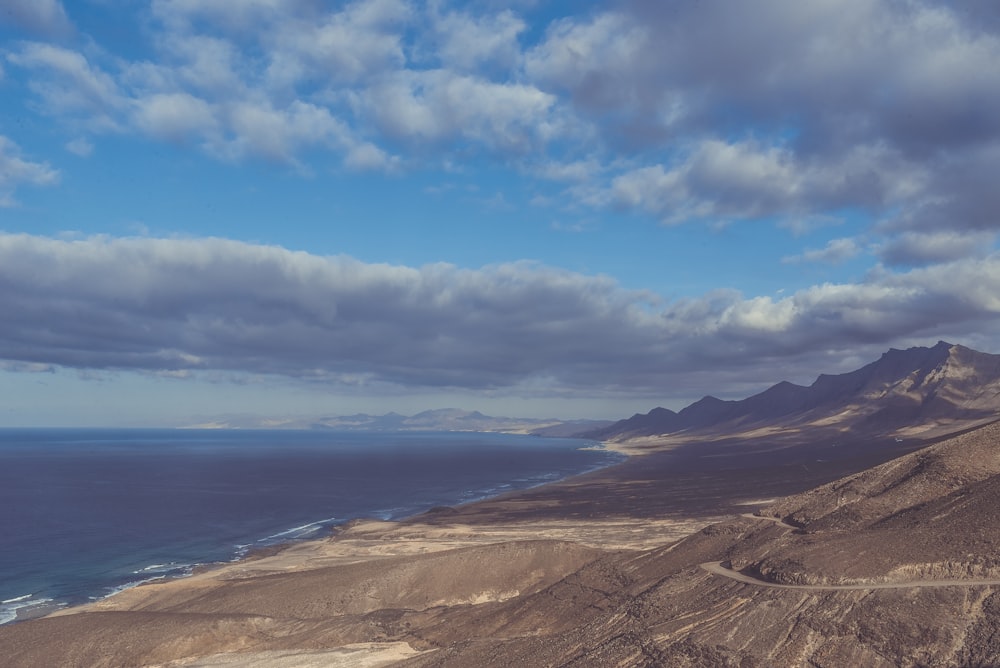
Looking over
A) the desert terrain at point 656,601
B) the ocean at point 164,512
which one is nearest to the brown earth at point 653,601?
the desert terrain at point 656,601

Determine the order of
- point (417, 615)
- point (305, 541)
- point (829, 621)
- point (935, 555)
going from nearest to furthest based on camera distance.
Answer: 1. point (829, 621)
2. point (935, 555)
3. point (417, 615)
4. point (305, 541)

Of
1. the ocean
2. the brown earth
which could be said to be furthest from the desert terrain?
the ocean

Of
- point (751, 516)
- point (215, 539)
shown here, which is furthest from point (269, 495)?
point (751, 516)

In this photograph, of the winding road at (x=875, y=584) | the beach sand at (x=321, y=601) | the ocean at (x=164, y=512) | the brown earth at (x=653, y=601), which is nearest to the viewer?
the brown earth at (x=653, y=601)

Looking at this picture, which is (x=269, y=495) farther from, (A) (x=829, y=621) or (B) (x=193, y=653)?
(A) (x=829, y=621)

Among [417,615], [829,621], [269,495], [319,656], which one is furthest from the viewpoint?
[269,495]

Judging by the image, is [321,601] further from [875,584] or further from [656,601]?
[875,584]

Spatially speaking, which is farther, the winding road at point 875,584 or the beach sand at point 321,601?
the beach sand at point 321,601

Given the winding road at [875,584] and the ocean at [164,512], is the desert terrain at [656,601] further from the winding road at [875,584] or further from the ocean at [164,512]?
the ocean at [164,512]

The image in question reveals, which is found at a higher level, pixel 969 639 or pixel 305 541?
pixel 969 639

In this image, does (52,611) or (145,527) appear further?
(145,527)
